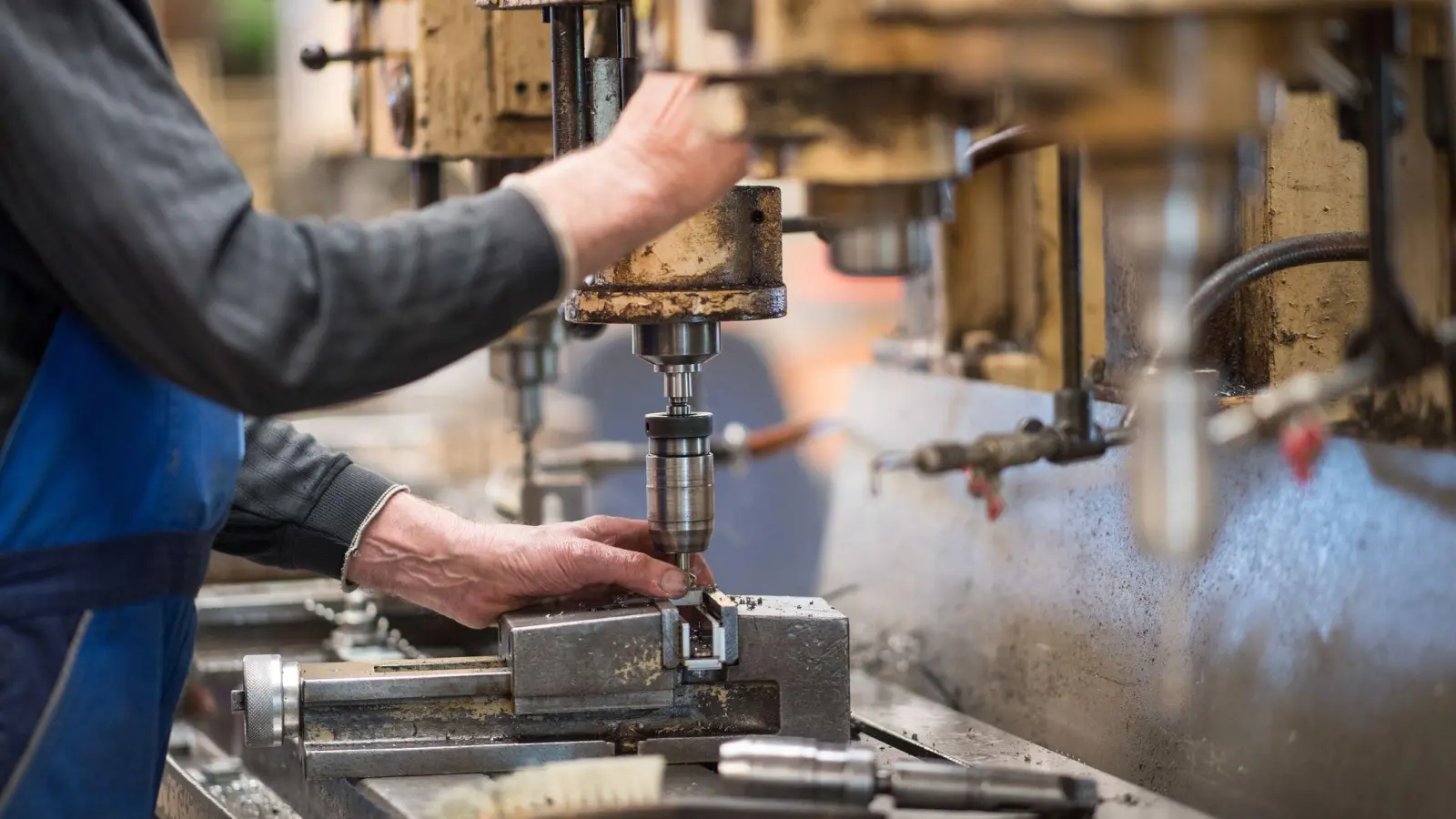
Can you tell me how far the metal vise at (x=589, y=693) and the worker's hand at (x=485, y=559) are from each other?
0.10 meters

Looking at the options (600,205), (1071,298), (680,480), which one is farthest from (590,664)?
(1071,298)

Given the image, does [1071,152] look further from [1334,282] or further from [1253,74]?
[1253,74]

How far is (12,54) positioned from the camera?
1001 mm

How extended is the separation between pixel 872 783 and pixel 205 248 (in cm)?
53

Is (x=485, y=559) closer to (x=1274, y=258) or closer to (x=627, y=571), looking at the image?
(x=627, y=571)

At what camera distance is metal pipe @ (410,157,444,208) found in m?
2.08

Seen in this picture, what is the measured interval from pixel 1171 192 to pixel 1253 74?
0.07 m

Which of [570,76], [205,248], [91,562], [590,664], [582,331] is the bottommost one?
[590,664]

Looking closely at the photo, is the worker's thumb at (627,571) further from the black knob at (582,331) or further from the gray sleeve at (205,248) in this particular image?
the black knob at (582,331)

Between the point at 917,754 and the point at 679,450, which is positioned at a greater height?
the point at 679,450

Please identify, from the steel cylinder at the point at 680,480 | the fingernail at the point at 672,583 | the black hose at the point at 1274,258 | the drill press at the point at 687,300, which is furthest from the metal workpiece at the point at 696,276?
the black hose at the point at 1274,258

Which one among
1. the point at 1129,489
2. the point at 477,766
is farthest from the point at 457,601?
the point at 1129,489

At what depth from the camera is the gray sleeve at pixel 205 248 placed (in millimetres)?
994

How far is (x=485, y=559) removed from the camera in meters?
1.50
